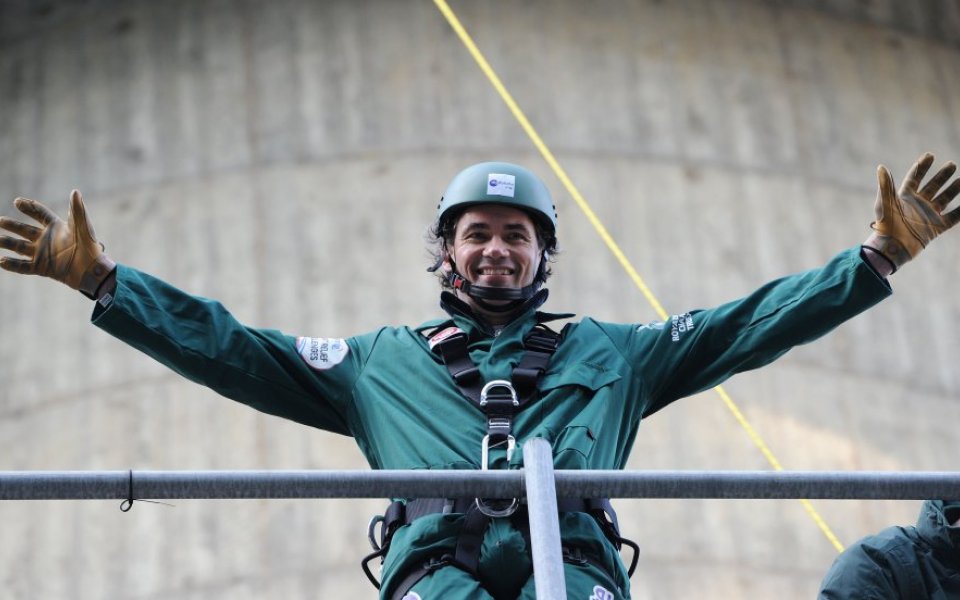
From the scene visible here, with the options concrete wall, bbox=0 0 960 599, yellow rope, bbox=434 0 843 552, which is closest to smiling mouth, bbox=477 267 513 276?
concrete wall, bbox=0 0 960 599

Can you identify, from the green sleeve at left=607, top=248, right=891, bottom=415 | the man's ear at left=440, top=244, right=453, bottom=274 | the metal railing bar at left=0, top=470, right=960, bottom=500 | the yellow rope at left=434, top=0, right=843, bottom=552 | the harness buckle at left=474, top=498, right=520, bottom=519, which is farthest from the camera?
the yellow rope at left=434, top=0, right=843, bottom=552

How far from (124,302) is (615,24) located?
996 cm

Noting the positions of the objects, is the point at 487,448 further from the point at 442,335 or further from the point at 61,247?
the point at 61,247

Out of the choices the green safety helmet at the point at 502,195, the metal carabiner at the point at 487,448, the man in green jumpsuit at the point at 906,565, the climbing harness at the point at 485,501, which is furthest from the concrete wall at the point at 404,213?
the metal carabiner at the point at 487,448

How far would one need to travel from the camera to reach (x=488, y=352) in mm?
5477

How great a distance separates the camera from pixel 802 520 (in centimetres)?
1291

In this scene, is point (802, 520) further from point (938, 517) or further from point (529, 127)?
point (938, 517)

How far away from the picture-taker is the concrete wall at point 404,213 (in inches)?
500

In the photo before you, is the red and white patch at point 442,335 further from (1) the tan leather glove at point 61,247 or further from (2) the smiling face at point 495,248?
(1) the tan leather glove at point 61,247

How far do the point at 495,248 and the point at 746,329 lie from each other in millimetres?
908

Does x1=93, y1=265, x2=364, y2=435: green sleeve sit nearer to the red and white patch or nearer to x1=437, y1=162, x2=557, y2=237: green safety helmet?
A: the red and white patch

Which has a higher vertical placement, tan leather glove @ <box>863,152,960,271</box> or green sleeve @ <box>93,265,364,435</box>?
tan leather glove @ <box>863,152,960,271</box>

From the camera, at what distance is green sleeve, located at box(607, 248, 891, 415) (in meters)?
5.39

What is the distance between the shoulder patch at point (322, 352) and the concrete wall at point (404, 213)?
7103 mm
